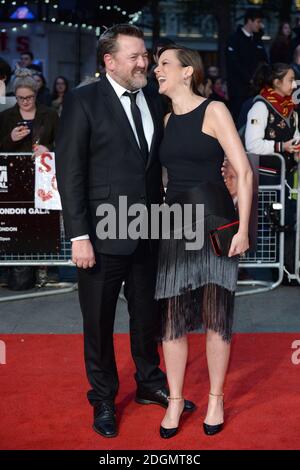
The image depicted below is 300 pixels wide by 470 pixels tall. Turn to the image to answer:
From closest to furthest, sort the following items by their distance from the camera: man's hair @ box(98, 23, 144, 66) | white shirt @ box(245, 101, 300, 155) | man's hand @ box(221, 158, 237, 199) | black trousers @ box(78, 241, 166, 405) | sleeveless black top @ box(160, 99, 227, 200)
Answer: sleeveless black top @ box(160, 99, 227, 200) → man's hair @ box(98, 23, 144, 66) → black trousers @ box(78, 241, 166, 405) → man's hand @ box(221, 158, 237, 199) → white shirt @ box(245, 101, 300, 155)

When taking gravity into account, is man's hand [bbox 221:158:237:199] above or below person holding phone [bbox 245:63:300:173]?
below

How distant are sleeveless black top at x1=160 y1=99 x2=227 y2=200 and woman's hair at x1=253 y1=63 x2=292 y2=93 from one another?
3180 mm

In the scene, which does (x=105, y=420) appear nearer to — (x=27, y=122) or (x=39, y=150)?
(x=39, y=150)

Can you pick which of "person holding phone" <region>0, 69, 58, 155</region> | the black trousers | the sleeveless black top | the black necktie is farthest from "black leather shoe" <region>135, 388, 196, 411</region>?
"person holding phone" <region>0, 69, 58, 155</region>

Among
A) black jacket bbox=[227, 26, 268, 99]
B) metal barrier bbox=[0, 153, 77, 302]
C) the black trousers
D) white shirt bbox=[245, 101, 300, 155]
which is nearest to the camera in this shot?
the black trousers

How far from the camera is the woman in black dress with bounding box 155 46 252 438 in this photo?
12.6 ft

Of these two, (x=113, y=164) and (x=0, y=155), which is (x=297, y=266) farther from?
(x=113, y=164)

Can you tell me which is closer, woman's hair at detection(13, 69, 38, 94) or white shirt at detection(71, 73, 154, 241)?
white shirt at detection(71, 73, 154, 241)

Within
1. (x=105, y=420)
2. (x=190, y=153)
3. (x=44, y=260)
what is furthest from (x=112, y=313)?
(x=44, y=260)

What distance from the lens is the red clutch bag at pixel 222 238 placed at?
3.88 metres

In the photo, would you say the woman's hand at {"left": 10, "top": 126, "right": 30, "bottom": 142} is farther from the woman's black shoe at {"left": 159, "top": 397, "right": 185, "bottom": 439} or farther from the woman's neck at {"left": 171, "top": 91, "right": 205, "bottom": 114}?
the woman's black shoe at {"left": 159, "top": 397, "right": 185, "bottom": 439}

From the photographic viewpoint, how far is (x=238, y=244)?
3879 millimetres

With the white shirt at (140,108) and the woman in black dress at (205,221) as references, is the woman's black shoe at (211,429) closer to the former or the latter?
the woman in black dress at (205,221)

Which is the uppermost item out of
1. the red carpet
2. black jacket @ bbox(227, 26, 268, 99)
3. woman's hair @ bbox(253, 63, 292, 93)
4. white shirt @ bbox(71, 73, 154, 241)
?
black jacket @ bbox(227, 26, 268, 99)
